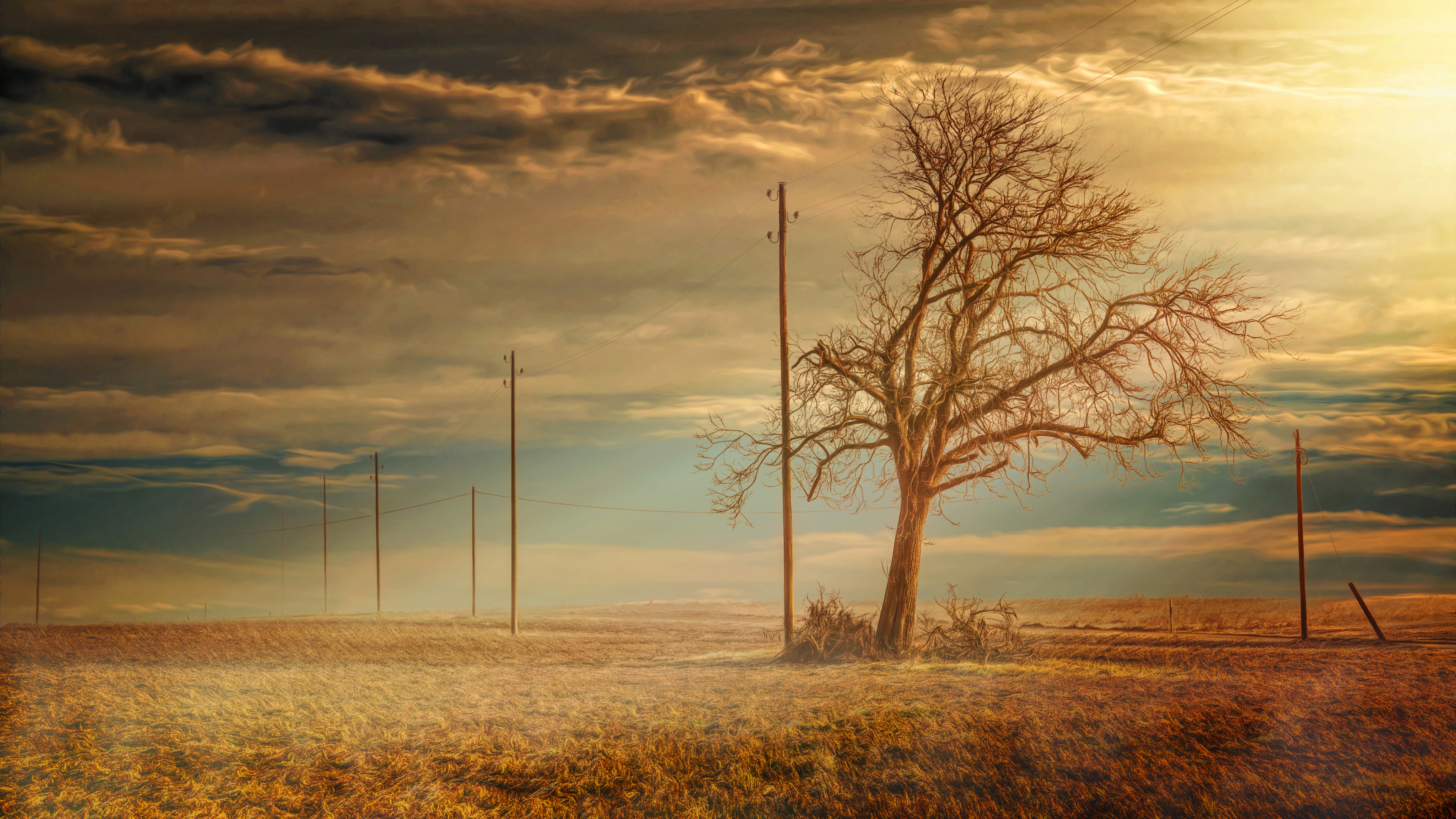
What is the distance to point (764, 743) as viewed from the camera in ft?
39.3

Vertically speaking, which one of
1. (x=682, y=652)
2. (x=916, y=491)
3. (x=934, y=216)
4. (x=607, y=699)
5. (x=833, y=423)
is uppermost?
(x=934, y=216)

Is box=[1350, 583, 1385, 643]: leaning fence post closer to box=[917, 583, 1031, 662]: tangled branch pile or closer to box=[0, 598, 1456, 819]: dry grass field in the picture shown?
box=[0, 598, 1456, 819]: dry grass field

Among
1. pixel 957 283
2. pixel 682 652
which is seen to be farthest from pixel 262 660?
pixel 957 283

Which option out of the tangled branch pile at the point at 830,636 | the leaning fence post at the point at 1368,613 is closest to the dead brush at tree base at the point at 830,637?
the tangled branch pile at the point at 830,636

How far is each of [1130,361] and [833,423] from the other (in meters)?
7.20

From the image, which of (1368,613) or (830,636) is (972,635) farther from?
(1368,613)

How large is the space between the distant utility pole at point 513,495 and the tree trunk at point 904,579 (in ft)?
61.6

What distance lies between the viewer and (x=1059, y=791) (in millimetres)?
10375

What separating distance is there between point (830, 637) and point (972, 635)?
11.6 ft

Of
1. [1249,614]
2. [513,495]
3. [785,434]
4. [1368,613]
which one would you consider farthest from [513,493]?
[1249,614]

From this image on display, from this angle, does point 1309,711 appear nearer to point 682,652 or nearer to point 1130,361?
point 1130,361

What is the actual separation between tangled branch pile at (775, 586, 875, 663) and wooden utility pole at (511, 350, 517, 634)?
16464 millimetres

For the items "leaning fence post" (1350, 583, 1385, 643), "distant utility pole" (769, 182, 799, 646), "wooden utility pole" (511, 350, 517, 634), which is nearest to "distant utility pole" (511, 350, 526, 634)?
"wooden utility pole" (511, 350, 517, 634)

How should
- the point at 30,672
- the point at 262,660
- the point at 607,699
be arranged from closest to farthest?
the point at 607,699 → the point at 30,672 → the point at 262,660
